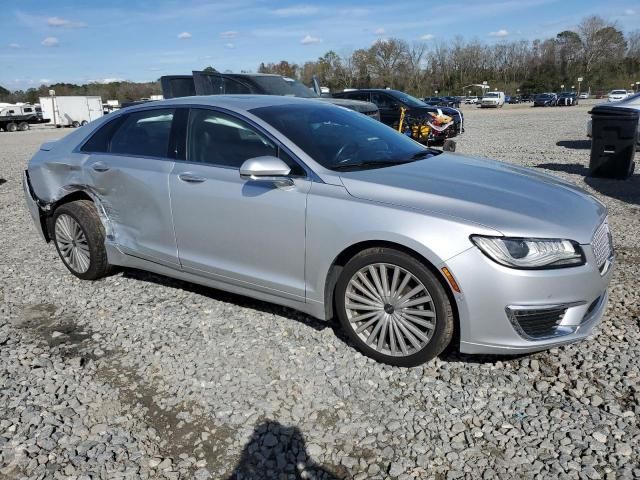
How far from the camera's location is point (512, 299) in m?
2.87

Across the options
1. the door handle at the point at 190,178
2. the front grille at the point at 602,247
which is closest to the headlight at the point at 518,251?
the front grille at the point at 602,247

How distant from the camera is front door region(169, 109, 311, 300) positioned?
11.4 feet

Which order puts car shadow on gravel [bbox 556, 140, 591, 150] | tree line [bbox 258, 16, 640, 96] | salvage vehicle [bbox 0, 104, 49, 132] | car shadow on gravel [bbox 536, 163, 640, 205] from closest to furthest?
car shadow on gravel [bbox 536, 163, 640, 205] → car shadow on gravel [bbox 556, 140, 591, 150] → salvage vehicle [bbox 0, 104, 49, 132] → tree line [bbox 258, 16, 640, 96]

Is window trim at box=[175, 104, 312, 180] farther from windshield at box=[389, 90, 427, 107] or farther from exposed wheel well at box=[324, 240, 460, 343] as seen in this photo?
windshield at box=[389, 90, 427, 107]

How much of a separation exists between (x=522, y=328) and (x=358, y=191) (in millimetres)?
1219

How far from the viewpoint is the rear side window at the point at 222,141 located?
3.75 metres

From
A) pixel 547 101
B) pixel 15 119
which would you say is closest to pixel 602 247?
pixel 15 119

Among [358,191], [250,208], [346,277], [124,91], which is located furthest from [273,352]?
[124,91]

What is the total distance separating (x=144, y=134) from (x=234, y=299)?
1.54 metres

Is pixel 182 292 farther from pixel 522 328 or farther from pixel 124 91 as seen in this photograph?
pixel 124 91

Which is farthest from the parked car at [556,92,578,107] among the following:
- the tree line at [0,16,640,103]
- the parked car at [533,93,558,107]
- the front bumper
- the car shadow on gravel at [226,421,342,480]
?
the car shadow on gravel at [226,421,342,480]

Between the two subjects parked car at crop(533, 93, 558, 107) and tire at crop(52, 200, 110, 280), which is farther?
parked car at crop(533, 93, 558, 107)

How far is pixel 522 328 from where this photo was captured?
295 cm

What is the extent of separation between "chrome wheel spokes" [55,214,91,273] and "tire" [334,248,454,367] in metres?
2.61
